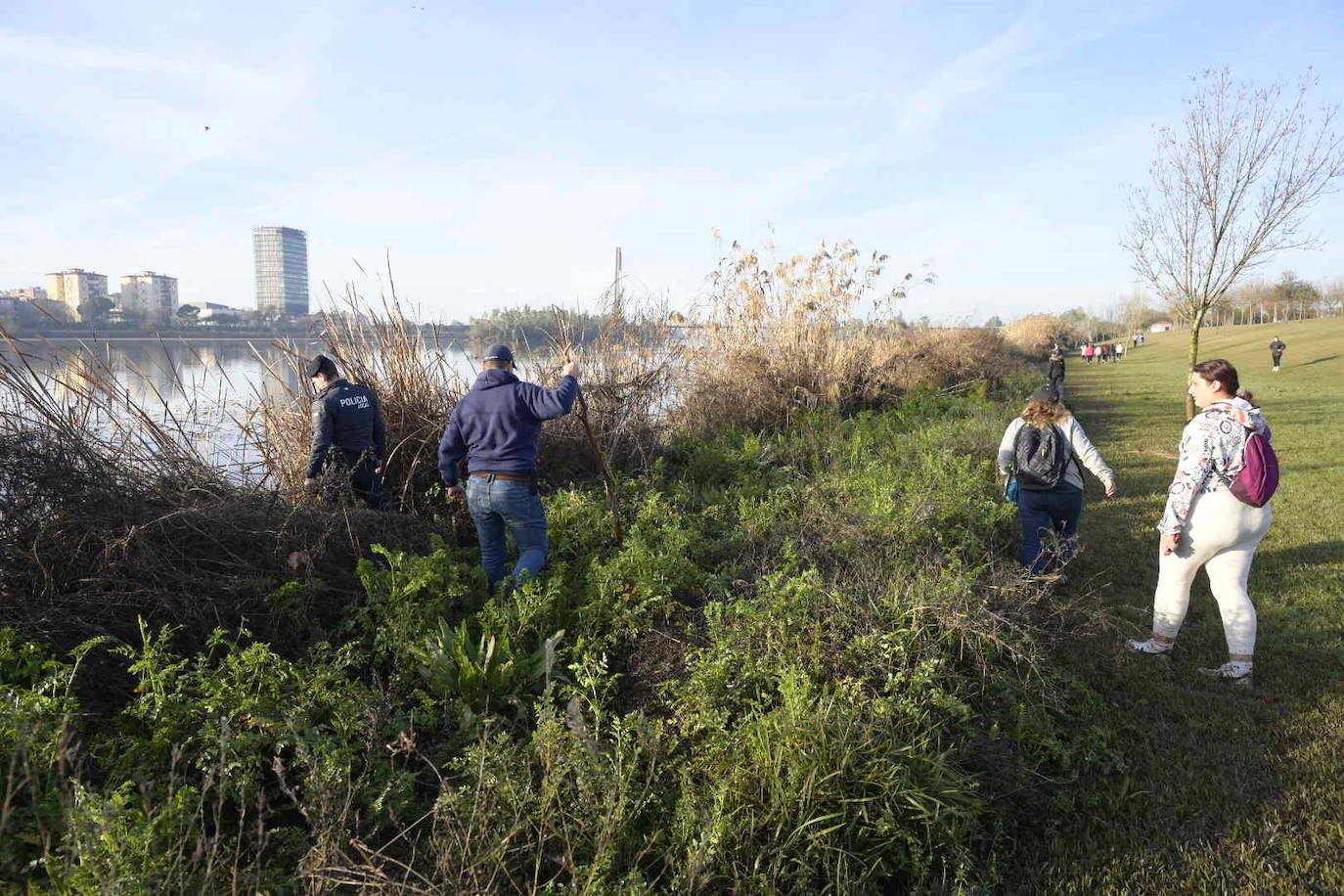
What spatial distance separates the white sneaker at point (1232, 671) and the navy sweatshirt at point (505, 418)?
424 cm

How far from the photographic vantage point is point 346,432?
18.7ft

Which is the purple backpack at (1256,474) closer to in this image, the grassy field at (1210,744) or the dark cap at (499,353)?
the grassy field at (1210,744)

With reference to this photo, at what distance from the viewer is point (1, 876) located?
220 centimetres

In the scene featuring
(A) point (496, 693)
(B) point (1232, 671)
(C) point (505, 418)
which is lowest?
(B) point (1232, 671)

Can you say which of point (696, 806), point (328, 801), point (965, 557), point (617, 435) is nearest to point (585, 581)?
point (696, 806)

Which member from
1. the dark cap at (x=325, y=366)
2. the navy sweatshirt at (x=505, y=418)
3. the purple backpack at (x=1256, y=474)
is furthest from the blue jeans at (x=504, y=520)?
the purple backpack at (x=1256, y=474)

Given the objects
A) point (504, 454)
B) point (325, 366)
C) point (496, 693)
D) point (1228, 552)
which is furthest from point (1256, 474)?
point (325, 366)

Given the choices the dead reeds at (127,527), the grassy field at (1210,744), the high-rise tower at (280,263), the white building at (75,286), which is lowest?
the grassy field at (1210,744)

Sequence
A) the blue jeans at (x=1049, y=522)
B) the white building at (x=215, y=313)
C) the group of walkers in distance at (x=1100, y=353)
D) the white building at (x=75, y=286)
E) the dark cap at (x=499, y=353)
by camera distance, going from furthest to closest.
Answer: the group of walkers in distance at (x=1100, y=353) → the white building at (x=215, y=313) → the white building at (x=75, y=286) → the blue jeans at (x=1049, y=522) → the dark cap at (x=499, y=353)

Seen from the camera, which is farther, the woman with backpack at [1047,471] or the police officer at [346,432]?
the police officer at [346,432]

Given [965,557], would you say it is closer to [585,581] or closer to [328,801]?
[585,581]

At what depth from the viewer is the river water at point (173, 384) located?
4.54m

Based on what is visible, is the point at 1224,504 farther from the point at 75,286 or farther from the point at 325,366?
the point at 75,286

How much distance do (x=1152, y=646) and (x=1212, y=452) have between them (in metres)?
1.33
